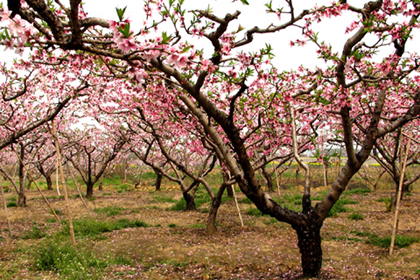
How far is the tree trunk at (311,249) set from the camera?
405cm

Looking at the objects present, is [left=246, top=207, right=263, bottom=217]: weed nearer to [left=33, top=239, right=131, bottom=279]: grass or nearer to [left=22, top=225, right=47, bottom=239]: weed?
[left=33, top=239, right=131, bottom=279]: grass

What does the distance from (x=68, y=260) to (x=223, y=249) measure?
2853 mm

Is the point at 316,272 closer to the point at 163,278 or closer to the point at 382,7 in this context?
the point at 163,278

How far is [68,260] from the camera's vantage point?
479 cm

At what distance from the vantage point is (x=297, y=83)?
580cm

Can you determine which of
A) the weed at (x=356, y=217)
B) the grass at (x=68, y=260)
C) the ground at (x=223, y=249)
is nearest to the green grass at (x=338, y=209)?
the ground at (x=223, y=249)

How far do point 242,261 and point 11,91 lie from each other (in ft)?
28.5

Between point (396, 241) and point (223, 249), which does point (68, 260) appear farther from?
point (396, 241)

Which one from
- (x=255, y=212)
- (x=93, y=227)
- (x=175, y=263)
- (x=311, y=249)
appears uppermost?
(x=311, y=249)

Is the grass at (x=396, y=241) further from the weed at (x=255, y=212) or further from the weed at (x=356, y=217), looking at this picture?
the weed at (x=255, y=212)

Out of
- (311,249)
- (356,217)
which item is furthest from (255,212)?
(311,249)

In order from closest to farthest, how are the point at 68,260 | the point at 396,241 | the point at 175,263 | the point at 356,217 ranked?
the point at 68,260 < the point at 175,263 < the point at 396,241 < the point at 356,217

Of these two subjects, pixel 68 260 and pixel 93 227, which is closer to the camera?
pixel 68 260

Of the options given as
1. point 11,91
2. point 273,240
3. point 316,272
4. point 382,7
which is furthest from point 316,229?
point 11,91
